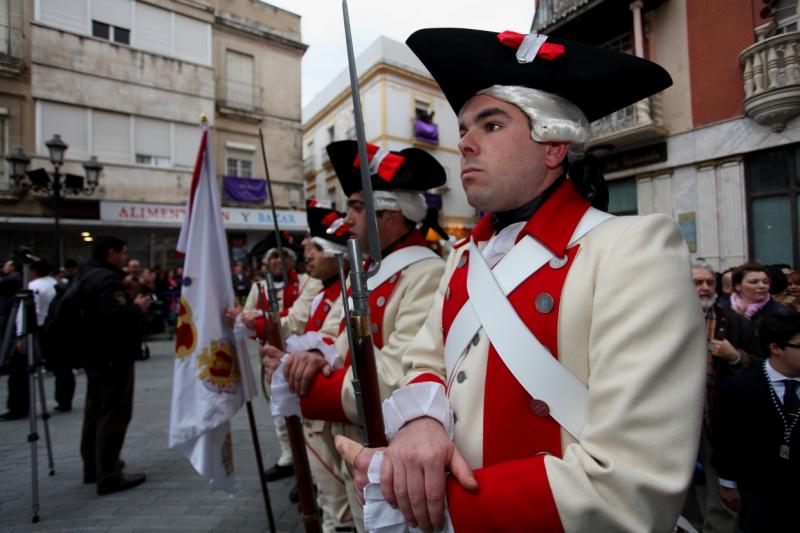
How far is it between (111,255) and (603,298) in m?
4.80

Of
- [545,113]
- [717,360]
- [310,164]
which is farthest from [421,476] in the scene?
[310,164]

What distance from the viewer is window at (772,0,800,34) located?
26.7 feet

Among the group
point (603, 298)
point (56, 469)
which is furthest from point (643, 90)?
point (56, 469)

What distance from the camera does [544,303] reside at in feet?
3.88

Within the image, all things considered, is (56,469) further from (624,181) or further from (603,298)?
(624,181)

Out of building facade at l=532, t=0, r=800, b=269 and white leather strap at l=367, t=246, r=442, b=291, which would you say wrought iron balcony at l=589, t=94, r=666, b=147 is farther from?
white leather strap at l=367, t=246, r=442, b=291

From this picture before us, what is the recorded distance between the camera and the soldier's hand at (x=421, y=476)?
958 millimetres

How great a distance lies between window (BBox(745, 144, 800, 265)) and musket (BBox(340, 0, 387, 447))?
422 inches

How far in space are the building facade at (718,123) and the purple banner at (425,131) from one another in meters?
12.3

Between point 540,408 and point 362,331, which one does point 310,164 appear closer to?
point 362,331

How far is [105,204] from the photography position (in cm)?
1509

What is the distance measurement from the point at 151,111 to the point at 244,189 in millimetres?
4199

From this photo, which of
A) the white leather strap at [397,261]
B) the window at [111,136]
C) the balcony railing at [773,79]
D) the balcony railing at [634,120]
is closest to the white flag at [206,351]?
the white leather strap at [397,261]

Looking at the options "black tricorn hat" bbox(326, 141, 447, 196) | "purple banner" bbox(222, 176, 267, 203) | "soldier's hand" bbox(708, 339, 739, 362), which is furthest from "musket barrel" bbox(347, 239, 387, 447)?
"purple banner" bbox(222, 176, 267, 203)
